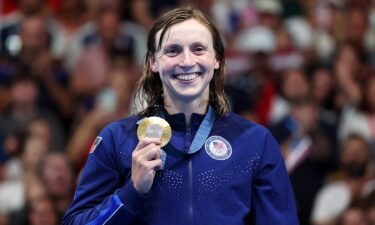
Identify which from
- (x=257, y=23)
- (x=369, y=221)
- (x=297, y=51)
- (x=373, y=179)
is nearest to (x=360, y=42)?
(x=297, y=51)

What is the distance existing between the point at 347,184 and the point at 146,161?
4.58m

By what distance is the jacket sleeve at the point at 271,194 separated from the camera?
143 inches

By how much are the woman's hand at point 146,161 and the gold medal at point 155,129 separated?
2.4 inches

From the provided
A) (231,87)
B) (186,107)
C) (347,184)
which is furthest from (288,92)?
(186,107)

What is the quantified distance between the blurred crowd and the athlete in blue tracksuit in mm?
3169

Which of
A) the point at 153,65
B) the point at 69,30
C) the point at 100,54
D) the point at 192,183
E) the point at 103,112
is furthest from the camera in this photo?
the point at 69,30

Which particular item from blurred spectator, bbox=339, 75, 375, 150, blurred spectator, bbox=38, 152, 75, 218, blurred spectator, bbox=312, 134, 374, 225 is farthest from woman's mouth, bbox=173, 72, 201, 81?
blurred spectator, bbox=339, 75, 375, 150

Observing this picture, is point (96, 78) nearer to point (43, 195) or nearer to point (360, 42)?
point (43, 195)

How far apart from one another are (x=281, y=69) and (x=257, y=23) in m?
1.02

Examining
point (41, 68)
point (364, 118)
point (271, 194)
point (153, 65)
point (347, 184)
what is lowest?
point (347, 184)

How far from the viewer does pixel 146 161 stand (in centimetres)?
337

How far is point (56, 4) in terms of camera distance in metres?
10.3

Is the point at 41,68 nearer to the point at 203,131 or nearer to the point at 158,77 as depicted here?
the point at 158,77

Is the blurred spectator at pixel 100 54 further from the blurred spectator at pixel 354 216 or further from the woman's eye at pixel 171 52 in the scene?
the woman's eye at pixel 171 52
